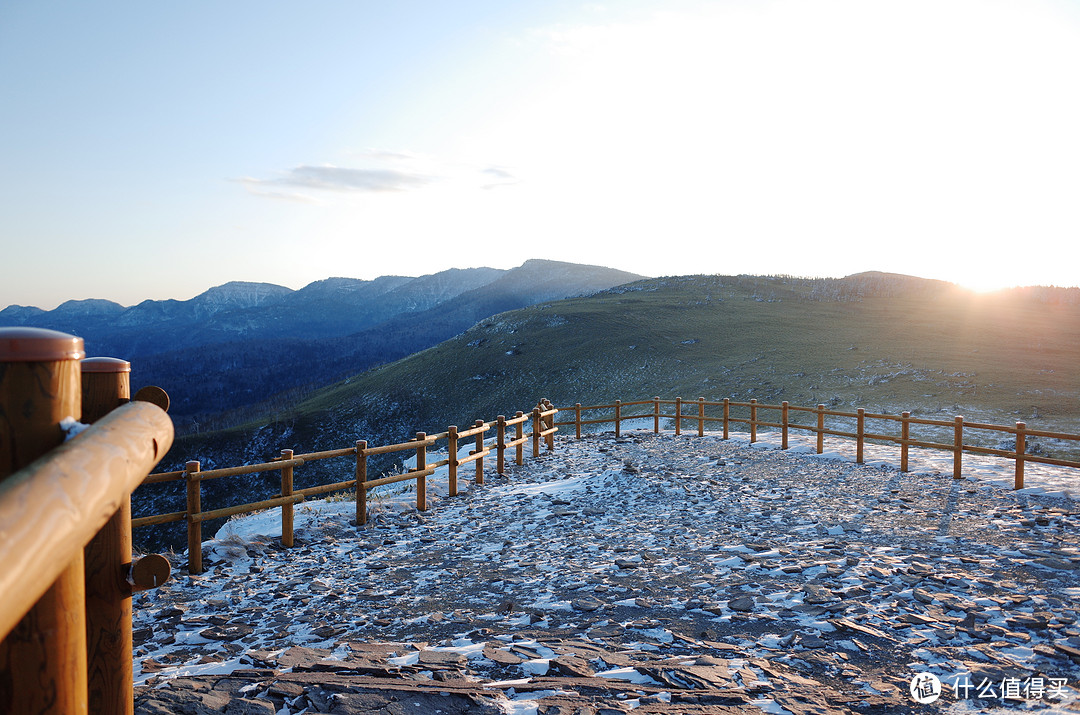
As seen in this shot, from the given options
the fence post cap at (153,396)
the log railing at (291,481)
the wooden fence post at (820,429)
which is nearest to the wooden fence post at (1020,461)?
the wooden fence post at (820,429)

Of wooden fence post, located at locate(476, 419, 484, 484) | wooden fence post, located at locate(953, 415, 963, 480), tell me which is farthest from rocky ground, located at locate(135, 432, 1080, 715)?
wooden fence post, located at locate(476, 419, 484, 484)

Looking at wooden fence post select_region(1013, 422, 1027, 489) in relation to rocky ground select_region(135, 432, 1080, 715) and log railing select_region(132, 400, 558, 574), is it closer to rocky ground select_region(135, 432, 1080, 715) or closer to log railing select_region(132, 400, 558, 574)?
rocky ground select_region(135, 432, 1080, 715)

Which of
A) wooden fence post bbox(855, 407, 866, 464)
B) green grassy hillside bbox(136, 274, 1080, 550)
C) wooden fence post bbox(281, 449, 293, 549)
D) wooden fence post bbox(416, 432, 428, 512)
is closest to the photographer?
wooden fence post bbox(281, 449, 293, 549)

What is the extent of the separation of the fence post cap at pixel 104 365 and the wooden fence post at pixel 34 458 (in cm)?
82

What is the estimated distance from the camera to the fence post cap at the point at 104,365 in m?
2.40

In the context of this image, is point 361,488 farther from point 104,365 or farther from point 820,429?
point 820,429

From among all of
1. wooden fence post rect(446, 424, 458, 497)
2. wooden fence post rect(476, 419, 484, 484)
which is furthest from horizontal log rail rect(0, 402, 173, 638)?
wooden fence post rect(476, 419, 484, 484)

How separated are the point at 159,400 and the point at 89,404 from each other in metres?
0.45

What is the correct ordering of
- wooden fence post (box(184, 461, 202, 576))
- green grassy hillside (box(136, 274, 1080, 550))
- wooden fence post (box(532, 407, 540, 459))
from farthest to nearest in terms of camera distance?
green grassy hillside (box(136, 274, 1080, 550))
wooden fence post (box(532, 407, 540, 459))
wooden fence post (box(184, 461, 202, 576))

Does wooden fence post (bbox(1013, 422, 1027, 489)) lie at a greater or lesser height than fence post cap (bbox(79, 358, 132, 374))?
lesser

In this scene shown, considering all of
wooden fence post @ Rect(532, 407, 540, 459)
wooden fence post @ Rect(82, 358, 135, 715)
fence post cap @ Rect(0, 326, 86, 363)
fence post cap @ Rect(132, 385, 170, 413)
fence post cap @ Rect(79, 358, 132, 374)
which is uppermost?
fence post cap @ Rect(0, 326, 86, 363)

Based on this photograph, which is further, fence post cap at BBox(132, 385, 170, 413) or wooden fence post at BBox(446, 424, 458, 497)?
wooden fence post at BBox(446, 424, 458, 497)

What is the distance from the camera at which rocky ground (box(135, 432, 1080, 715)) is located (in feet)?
14.0

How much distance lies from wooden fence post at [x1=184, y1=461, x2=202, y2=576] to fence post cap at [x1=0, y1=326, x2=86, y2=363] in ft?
22.8
